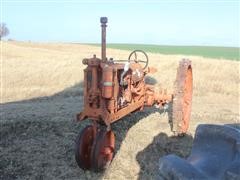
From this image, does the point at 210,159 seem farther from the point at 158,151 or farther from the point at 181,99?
the point at 181,99

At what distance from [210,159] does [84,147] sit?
14.1 feet

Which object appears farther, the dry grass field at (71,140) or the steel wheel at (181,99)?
the steel wheel at (181,99)

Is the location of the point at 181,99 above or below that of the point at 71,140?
above

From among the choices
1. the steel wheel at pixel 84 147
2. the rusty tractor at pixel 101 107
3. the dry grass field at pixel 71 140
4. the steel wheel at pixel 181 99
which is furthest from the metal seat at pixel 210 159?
the steel wheel at pixel 181 99

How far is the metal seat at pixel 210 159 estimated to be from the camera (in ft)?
5.85

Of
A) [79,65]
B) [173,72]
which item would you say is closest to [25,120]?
[173,72]

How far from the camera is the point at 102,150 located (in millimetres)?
6117

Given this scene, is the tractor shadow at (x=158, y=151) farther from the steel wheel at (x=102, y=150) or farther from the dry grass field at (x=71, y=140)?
the steel wheel at (x=102, y=150)

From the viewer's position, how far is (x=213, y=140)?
214 cm

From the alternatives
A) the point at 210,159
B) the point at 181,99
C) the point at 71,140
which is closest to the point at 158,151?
the point at 181,99

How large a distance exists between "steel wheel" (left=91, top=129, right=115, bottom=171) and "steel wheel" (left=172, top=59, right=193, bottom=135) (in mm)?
1949

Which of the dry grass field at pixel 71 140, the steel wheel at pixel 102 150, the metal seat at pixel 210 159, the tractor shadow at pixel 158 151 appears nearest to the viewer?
the metal seat at pixel 210 159

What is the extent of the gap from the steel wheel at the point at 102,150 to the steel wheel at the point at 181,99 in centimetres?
195

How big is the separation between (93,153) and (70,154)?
3.10 feet
